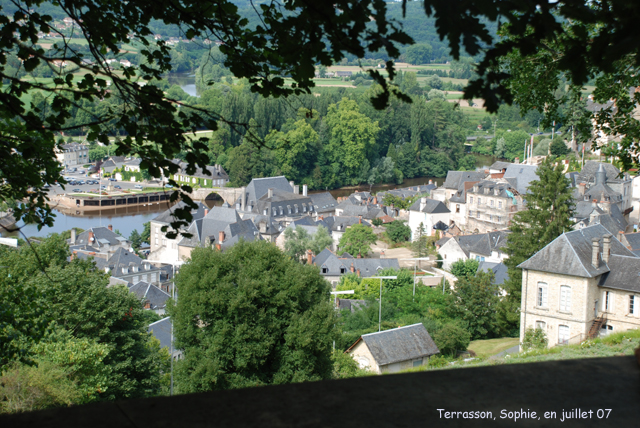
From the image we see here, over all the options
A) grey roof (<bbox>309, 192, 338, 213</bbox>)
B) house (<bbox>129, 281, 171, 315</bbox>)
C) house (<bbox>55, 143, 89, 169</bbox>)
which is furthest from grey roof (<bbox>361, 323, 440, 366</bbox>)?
house (<bbox>55, 143, 89, 169</bbox>)

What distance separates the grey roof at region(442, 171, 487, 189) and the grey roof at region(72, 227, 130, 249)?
25.5 m

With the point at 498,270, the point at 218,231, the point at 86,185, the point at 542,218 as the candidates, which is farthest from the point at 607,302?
the point at 86,185

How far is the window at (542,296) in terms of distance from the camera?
1689 centimetres

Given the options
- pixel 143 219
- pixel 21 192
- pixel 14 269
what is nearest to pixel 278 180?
pixel 143 219

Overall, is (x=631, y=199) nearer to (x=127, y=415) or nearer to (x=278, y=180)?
(x=278, y=180)

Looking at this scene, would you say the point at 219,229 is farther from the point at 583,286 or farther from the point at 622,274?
the point at 622,274

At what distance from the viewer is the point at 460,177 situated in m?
48.3

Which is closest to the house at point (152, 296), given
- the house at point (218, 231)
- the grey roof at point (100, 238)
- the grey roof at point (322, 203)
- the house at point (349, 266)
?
the house at point (218, 231)

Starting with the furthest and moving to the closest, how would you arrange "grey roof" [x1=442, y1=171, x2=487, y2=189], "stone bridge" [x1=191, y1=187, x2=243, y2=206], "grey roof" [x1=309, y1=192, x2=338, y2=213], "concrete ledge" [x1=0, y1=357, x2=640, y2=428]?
"stone bridge" [x1=191, y1=187, x2=243, y2=206] < "grey roof" [x1=309, y1=192, x2=338, y2=213] < "grey roof" [x1=442, y1=171, x2=487, y2=189] < "concrete ledge" [x1=0, y1=357, x2=640, y2=428]

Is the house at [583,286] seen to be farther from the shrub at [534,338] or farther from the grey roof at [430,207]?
the grey roof at [430,207]

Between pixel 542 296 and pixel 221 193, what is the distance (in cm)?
4530

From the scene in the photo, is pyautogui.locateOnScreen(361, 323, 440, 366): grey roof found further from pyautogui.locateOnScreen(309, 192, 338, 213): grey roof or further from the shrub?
pyautogui.locateOnScreen(309, 192, 338, 213): grey roof

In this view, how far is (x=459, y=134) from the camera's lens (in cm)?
7438

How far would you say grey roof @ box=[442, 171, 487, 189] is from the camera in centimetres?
4738
